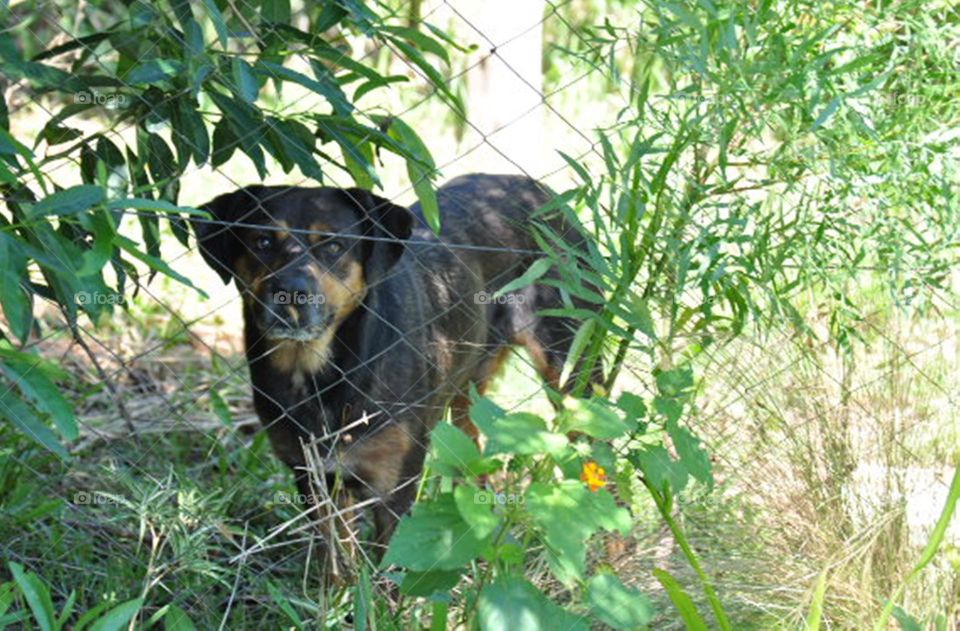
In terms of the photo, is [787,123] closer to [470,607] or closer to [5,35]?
[470,607]

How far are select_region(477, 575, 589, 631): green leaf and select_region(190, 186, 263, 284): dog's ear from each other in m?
1.75

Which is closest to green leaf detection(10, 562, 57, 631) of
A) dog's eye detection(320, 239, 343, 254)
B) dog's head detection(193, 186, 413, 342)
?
dog's head detection(193, 186, 413, 342)

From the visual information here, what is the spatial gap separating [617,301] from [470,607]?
69cm

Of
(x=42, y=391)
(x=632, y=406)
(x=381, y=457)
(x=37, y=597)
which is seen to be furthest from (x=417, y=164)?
(x=381, y=457)

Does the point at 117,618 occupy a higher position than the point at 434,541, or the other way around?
A: the point at 434,541

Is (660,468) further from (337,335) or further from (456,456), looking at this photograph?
(337,335)

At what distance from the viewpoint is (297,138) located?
10.4 ft

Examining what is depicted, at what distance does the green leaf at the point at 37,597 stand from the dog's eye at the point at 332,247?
5.32 feet

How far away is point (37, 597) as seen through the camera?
9.36 ft

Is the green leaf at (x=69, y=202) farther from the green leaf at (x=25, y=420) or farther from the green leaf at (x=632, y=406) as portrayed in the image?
the green leaf at (x=632, y=406)

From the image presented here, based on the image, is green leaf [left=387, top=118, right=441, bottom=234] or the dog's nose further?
the dog's nose

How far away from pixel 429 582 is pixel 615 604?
35 cm

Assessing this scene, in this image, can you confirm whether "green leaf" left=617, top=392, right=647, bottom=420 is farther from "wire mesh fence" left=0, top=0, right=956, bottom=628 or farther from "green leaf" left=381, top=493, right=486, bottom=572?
"green leaf" left=381, top=493, right=486, bottom=572

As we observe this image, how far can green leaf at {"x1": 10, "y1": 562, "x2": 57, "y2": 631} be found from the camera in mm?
2812
